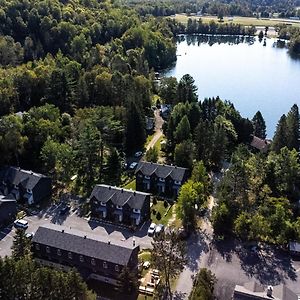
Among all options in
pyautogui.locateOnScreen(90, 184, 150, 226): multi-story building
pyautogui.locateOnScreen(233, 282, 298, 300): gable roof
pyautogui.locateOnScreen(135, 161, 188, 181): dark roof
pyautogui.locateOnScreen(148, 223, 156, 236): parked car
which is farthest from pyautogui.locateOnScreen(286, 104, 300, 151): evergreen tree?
pyautogui.locateOnScreen(233, 282, 298, 300): gable roof

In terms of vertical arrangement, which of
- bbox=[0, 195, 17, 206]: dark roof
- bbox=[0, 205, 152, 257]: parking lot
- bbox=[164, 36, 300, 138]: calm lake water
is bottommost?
bbox=[164, 36, 300, 138]: calm lake water

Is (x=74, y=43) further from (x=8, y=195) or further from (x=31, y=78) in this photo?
(x=8, y=195)

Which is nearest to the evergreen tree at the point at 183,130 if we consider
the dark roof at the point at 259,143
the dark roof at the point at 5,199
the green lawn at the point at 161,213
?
the dark roof at the point at 259,143

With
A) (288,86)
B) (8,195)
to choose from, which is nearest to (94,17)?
(288,86)

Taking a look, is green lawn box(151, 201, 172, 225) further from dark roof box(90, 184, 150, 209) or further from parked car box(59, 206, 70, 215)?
parked car box(59, 206, 70, 215)

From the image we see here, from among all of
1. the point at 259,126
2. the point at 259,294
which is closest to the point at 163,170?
the point at 259,294

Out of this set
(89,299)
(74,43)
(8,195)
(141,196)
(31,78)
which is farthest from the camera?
(74,43)
